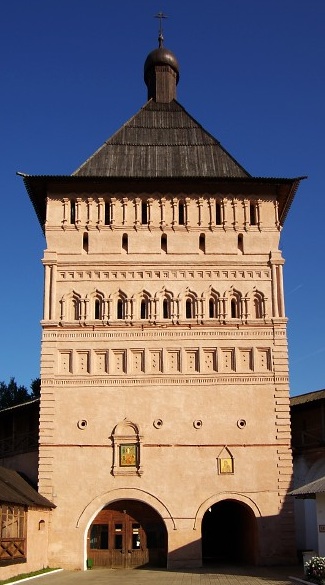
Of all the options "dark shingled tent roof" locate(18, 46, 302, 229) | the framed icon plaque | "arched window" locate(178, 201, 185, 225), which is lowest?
the framed icon plaque

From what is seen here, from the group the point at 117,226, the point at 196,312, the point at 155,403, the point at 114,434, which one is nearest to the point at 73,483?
the point at 114,434

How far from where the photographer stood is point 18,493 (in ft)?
58.3

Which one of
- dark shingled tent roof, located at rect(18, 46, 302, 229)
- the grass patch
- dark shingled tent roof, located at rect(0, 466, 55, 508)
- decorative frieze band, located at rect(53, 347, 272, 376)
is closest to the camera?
the grass patch

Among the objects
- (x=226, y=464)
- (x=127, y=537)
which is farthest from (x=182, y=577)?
(x=226, y=464)

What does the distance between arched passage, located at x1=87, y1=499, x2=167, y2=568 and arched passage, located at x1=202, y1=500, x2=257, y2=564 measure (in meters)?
2.40

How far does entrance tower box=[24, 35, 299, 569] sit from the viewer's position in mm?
19938

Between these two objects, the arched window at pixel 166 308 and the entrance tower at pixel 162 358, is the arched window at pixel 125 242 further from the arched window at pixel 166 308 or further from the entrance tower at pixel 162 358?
the arched window at pixel 166 308

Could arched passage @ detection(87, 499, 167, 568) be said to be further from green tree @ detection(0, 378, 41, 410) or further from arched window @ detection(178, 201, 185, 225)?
green tree @ detection(0, 378, 41, 410)

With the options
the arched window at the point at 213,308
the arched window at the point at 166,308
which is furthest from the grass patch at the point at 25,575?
the arched window at the point at 213,308

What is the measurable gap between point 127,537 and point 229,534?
5694 millimetres

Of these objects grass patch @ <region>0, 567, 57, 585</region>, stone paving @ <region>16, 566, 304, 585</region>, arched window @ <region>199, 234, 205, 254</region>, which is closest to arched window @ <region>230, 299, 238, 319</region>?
arched window @ <region>199, 234, 205, 254</region>

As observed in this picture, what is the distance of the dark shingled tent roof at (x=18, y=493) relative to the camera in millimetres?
16580

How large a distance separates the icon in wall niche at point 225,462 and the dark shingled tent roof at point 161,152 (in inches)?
326

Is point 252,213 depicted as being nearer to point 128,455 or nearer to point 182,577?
point 128,455
